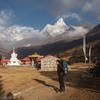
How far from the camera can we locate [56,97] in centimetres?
927

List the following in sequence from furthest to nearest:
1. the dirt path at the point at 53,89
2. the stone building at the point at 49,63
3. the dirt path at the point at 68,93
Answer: the stone building at the point at 49,63 → the dirt path at the point at 53,89 → the dirt path at the point at 68,93

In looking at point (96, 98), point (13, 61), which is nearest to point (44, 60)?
point (96, 98)

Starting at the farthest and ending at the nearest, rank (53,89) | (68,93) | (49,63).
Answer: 1. (49,63)
2. (53,89)
3. (68,93)

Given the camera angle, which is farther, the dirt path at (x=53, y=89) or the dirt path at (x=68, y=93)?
the dirt path at (x=53, y=89)

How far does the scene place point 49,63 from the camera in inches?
1405

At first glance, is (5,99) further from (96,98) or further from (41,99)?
(96,98)

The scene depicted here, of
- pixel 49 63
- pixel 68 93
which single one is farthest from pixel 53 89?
pixel 49 63

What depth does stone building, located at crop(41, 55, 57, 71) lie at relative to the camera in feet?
115

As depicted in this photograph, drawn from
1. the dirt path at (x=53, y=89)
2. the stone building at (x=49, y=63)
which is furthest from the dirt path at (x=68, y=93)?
the stone building at (x=49, y=63)

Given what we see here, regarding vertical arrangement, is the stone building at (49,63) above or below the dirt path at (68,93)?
above

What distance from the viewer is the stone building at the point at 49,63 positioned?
35.2 metres

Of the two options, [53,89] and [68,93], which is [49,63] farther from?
[68,93]

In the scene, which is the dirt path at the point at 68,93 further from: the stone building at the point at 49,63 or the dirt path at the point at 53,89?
the stone building at the point at 49,63

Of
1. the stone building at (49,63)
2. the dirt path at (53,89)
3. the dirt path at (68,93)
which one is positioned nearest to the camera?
the dirt path at (68,93)
